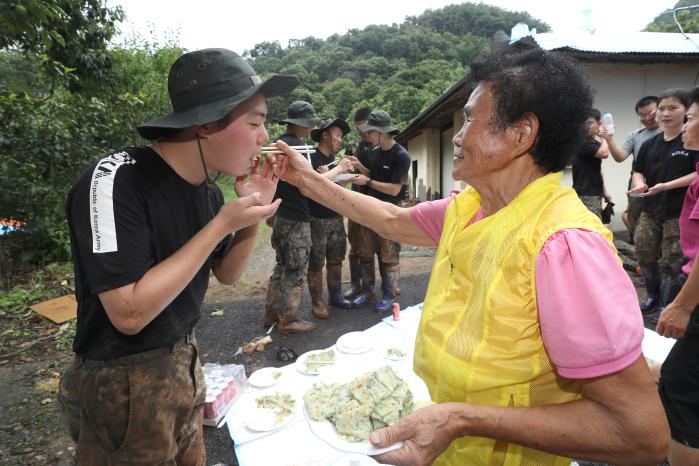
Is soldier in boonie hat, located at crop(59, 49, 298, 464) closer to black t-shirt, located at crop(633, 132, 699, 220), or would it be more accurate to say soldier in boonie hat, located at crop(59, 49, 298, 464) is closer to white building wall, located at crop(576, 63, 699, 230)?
black t-shirt, located at crop(633, 132, 699, 220)

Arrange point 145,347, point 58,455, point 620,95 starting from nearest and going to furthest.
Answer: point 145,347
point 58,455
point 620,95

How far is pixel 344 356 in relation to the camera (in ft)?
10.4

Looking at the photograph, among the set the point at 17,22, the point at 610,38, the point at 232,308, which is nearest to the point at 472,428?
the point at 17,22

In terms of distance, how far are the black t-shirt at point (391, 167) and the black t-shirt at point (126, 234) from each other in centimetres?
386

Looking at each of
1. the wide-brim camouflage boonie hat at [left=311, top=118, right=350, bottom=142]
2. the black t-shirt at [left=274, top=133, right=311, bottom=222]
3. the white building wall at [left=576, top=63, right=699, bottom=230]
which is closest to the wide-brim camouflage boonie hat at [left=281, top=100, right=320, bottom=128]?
the wide-brim camouflage boonie hat at [left=311, top=118, right=350, bottom=142]

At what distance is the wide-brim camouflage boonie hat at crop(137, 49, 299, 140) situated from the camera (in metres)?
1.49

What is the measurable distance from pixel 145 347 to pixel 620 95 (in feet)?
32.2

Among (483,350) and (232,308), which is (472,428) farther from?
(232,308)

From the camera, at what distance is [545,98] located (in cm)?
124

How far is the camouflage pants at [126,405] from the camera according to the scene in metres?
1.46

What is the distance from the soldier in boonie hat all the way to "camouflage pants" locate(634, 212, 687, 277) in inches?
189

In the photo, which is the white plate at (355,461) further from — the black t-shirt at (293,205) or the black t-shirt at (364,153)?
the black t-shirt at (364,153)

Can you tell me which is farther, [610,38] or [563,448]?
[610,38]

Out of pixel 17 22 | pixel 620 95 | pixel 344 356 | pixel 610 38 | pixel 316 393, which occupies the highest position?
pixel 610 38
